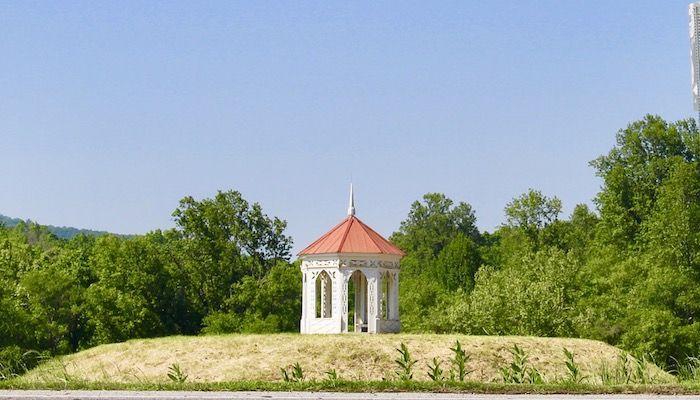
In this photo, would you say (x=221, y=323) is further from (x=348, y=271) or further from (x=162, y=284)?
(x=348, y=271)

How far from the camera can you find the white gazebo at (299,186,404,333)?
3638 centimetres

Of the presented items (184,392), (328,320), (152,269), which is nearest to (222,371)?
(328,320)

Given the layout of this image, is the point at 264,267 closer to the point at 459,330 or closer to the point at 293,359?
the point at 459,330

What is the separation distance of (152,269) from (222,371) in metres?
23.5

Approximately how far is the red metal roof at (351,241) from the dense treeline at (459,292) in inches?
386

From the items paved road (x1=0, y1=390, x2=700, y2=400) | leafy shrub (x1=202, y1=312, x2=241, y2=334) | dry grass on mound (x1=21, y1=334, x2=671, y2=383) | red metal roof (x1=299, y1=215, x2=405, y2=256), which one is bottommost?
paved road (x1=0, y1=390, x2=700, y2=400)

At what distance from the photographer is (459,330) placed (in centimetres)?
4766

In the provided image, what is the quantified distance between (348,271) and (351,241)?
127 centimetres

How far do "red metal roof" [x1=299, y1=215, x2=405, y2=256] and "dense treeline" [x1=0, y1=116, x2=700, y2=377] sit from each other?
32.1 feet

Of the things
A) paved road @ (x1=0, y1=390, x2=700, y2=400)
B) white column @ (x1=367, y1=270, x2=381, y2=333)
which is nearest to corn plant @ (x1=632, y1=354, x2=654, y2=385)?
paved road @ (x1=0, y1=390, x2=700, y2=400)

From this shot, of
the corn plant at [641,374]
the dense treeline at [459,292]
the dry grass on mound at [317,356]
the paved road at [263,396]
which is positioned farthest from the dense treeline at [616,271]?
the paved road at [263,396]

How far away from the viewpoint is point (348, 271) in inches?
Answer: 1431

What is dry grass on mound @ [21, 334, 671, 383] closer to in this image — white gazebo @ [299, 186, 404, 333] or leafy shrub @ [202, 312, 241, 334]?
white gazebo @ [299, 186, 404, 333]

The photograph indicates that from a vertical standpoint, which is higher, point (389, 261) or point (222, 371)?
point (389, 261)
